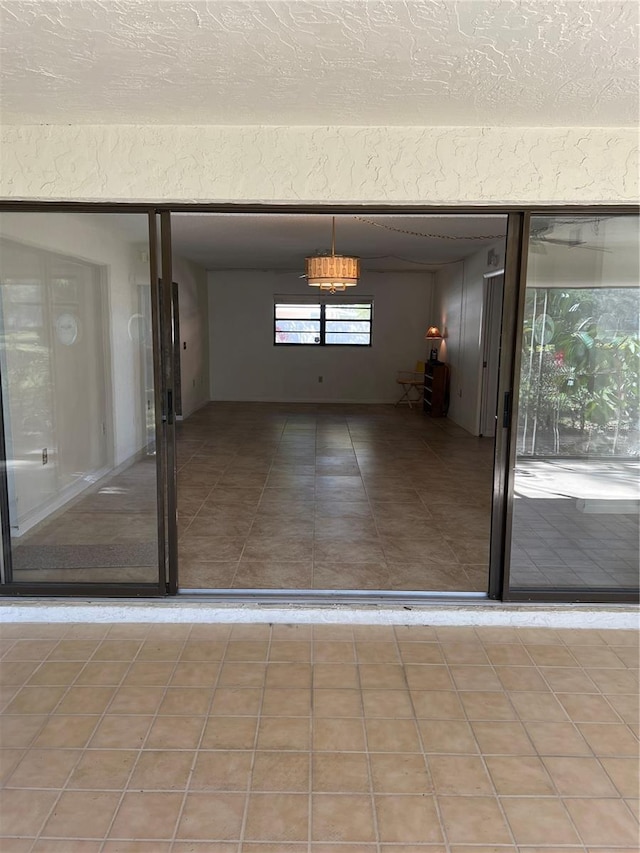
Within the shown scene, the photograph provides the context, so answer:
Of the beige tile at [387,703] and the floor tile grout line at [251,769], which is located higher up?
the beige tile at [387,703]

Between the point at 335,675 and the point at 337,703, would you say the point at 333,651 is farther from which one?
the point at 337,703

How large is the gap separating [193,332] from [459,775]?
8.05 meters

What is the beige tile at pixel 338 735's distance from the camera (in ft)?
6.34

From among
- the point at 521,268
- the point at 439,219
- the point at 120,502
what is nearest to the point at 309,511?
the point at 120,502

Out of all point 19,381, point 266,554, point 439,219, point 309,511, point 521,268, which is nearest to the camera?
point 521,268

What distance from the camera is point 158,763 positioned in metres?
1.85

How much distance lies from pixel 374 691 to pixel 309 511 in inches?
80.2

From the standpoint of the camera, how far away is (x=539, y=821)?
5.40ft

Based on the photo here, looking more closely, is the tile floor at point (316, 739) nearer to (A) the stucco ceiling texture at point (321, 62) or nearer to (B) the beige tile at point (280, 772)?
(B) the beige tile at point (280, 772)

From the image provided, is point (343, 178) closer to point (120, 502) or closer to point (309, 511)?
point (120, 502)

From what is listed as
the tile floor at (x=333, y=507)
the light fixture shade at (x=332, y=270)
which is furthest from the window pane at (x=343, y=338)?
the light fixture shade at (x=332, y=270)

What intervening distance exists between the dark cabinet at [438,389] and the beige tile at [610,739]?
264 inches

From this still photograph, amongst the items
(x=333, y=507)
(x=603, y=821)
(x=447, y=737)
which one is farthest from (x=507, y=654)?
(x=333, y=507)

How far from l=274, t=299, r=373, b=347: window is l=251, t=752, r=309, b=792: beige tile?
345 inches
